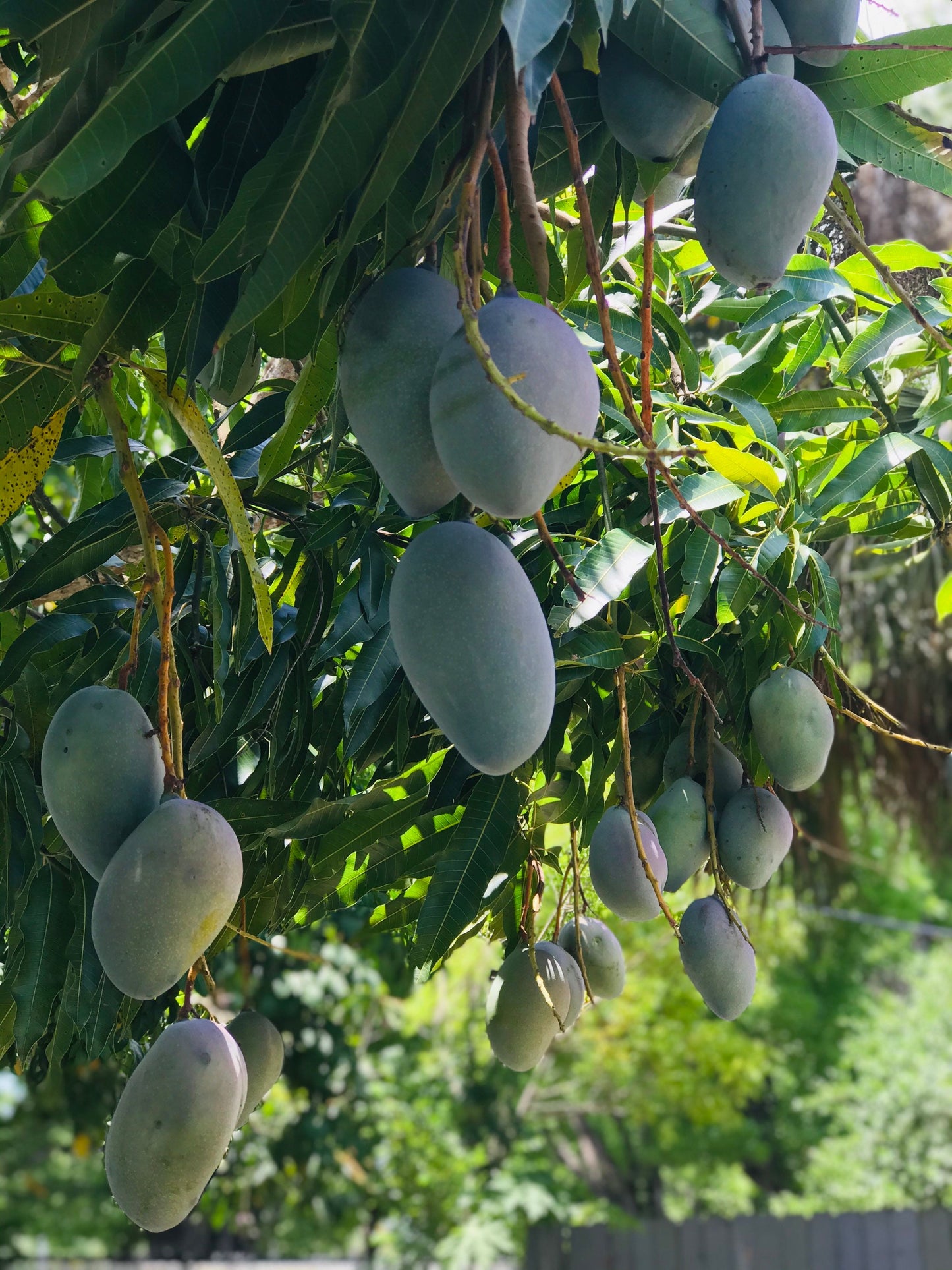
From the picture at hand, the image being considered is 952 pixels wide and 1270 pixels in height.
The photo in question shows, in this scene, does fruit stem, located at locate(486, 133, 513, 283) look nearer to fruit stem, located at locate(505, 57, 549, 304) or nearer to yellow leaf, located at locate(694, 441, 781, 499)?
fruit stem, located at locate(505, 57, 549, 304)

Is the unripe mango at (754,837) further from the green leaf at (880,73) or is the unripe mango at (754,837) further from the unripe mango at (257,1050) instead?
the green leaf at (880,73)

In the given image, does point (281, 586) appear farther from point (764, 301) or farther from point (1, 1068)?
point (1, 1068)

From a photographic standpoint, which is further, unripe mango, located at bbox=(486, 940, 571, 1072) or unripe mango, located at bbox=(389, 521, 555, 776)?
unripe mango, located at bbox=(486, 940, 571, 1072)

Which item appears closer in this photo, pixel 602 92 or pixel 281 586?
pixel 602 92

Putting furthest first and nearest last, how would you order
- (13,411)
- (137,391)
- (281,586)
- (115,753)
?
(137,391)
(281,586)
(13,411)
(115,753)

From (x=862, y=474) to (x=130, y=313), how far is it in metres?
0.60

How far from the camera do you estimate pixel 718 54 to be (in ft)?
1.63

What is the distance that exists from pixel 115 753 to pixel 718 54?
403mm

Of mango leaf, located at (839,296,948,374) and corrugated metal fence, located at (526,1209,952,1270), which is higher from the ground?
mango leaf, located at (839,296,948,374)

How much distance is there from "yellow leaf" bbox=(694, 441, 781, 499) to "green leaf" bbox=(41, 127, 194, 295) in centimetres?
38

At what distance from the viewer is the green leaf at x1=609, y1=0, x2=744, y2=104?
0.49 metres

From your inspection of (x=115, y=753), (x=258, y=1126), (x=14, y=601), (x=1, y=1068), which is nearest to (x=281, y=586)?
(x=14, y=601)

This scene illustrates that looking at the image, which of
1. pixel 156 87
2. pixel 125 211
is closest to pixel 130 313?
pixel 125 211

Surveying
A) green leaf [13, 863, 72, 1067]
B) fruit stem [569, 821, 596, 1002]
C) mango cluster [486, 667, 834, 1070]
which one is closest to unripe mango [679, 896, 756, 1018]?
mango cluster [486, 667, 834, 1070]
